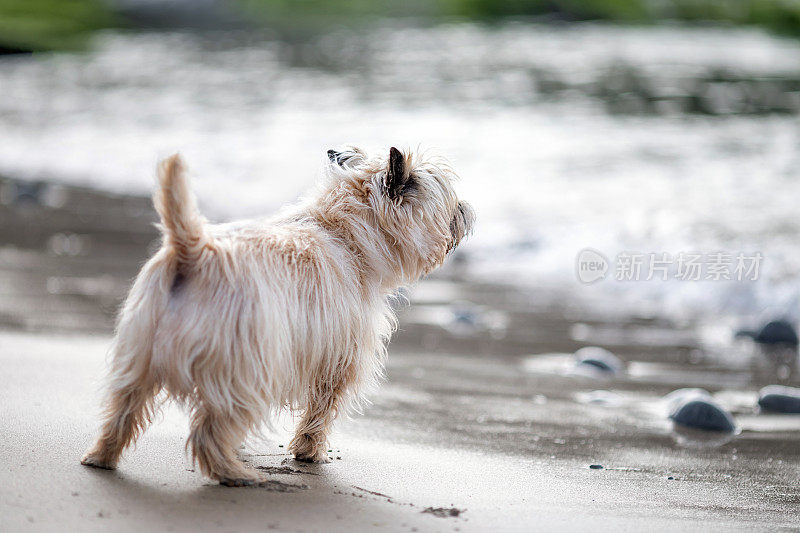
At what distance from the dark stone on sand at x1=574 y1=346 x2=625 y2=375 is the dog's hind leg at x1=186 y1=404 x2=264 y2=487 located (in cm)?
319

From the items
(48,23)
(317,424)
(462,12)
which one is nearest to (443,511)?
(317,424)

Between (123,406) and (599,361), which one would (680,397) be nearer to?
(599,361)

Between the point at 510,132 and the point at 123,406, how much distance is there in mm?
14836

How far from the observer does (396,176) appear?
3936 mm

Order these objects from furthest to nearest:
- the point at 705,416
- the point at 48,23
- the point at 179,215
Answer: the point at 48,23 → the point at 705,416 → the point at 179,215

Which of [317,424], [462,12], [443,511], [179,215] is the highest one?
[462,12]

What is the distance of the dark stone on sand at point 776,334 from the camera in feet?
22.7

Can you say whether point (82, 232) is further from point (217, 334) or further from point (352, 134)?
Answer: point (352, 134)

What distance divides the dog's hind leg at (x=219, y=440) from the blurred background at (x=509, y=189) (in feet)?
3.11

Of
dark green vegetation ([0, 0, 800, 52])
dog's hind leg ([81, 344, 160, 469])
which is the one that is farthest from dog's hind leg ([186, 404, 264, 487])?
dark green vegetation ([0, 0, 800, 52])

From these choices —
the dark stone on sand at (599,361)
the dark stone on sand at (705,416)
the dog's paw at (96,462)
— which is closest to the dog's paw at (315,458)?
the dog's paw at (96,462)

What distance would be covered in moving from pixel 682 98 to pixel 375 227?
762 inches

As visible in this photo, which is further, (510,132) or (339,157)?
(510,132)

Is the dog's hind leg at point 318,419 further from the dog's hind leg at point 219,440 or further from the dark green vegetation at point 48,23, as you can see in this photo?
the dark green vegetation at point 48,23
